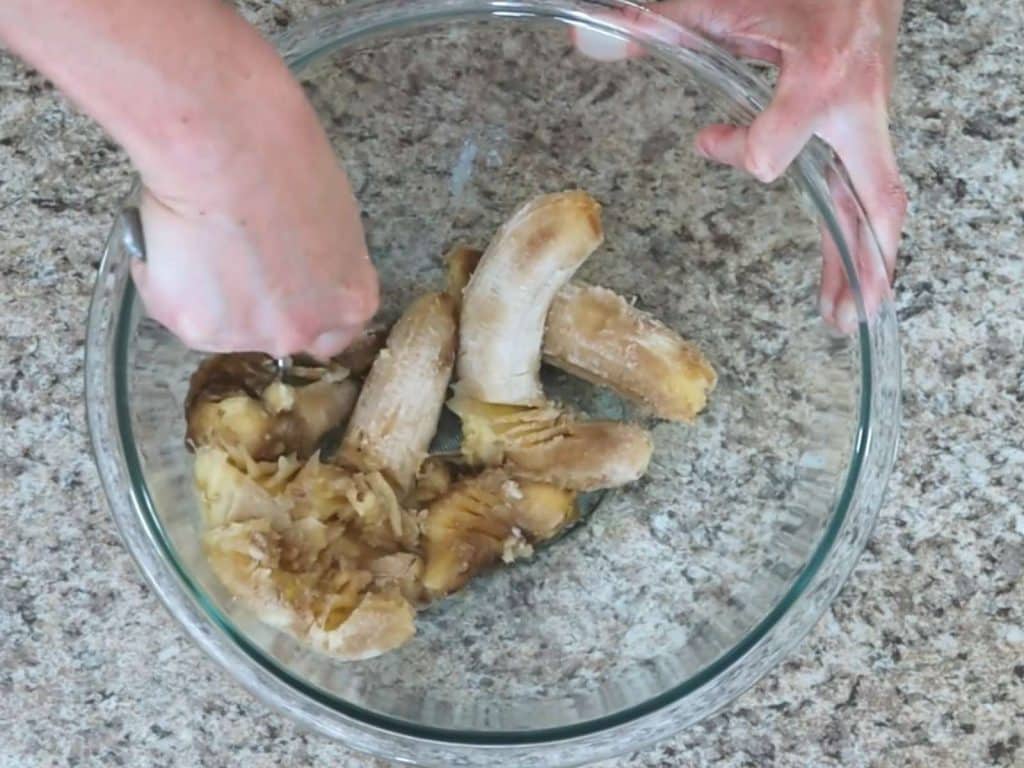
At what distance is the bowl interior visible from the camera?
55 cm

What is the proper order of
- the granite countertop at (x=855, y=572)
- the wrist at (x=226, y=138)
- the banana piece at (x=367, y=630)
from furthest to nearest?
1. the granite countertop at (x=855, y=572)
2. the banana piece at (x=367, y=630)
3. the wrist at (x=226, y=138)

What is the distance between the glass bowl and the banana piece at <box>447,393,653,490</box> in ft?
0.14

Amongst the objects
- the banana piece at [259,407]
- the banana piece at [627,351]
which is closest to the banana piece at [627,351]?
the banana piece at [627,351]

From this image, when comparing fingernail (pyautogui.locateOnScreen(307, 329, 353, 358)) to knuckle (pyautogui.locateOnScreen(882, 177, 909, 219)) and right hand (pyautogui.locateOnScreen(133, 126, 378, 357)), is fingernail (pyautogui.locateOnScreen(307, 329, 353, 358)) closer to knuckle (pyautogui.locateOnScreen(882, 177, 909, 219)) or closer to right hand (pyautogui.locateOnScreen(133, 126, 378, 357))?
right hand (pyautogui.locateOnScreen(133, 126, 378, 357))

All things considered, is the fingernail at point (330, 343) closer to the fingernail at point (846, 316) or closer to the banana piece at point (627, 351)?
the banana piece at point (627, 351)

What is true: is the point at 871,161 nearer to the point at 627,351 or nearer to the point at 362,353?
the point at 627,351

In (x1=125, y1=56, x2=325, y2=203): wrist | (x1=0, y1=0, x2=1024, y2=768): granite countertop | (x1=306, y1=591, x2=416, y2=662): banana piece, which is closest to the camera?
(x1=125, y1=56, x2=325, y2=203): wrist

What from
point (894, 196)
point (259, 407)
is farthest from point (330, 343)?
point (894, 196)

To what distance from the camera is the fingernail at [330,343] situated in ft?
1.58

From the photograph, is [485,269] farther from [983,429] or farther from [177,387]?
[983,429]

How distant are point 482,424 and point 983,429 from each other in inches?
10.6

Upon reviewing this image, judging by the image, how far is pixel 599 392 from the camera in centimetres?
59

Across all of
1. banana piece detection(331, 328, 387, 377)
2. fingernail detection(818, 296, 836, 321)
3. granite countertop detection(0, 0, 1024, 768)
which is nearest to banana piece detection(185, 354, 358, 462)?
banana piece detection(331, 328, 387, 377)

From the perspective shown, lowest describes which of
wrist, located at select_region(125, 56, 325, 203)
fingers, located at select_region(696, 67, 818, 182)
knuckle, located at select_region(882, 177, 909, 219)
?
knuckle, located at select_region(882, 177, 909, 219)
